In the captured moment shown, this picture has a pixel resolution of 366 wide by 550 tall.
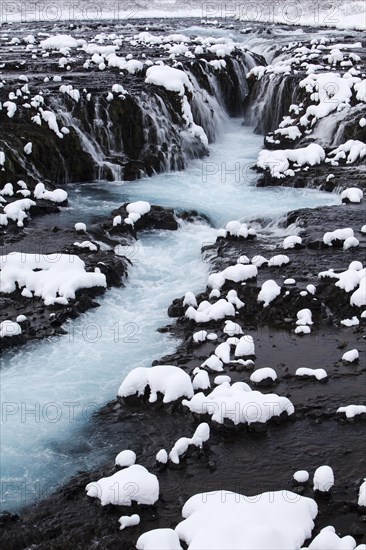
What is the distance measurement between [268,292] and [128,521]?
18.6 feet

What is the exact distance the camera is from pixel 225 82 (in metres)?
27.7

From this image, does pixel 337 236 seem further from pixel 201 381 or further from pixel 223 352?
pixel 201 381

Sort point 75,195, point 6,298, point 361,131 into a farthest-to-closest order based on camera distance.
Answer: point 361,131, point 75,195, point 6,298

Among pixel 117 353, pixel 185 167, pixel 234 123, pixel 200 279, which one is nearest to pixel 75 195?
pixel 185 167

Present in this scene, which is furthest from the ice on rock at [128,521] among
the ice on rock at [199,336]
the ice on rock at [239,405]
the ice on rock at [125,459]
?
the ice on rock at [199,336]

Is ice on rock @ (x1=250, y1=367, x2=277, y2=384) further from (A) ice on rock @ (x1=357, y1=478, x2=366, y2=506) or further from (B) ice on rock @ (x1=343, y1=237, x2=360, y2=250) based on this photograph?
(B) ice on rock @ (x1=343, y1=237, x2=360, y2=250)

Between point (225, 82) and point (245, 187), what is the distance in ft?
30.5

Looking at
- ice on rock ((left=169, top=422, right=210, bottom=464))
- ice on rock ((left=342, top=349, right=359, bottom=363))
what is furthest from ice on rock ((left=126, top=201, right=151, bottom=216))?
ice on rock ((left=169, top=422, right=210, bottom=464))

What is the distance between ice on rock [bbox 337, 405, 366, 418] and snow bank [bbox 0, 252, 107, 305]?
5.43 metres

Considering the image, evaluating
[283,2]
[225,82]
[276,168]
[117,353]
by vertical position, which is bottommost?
[117,353]

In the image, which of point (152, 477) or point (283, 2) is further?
point (283, 2)

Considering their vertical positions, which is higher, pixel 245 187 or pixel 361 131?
pixel 361 131

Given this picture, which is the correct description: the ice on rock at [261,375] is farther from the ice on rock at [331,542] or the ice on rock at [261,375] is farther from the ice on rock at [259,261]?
the ice on rock at [259,261]

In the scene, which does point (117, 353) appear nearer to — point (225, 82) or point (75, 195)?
point (75, 195)
